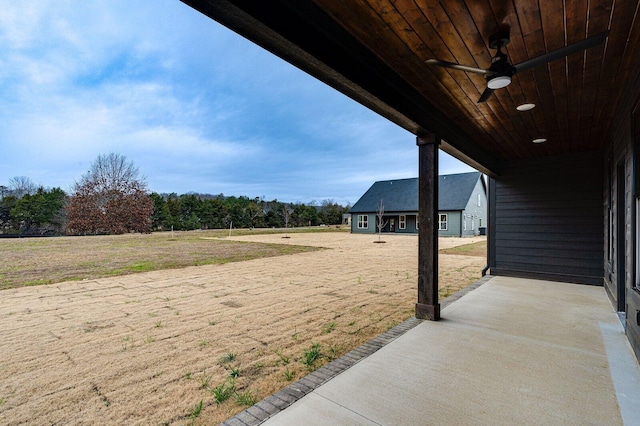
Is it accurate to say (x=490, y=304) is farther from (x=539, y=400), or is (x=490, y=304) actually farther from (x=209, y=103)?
(x=209, y=103)

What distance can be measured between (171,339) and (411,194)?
71.0 ft

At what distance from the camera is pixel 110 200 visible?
20047 mm

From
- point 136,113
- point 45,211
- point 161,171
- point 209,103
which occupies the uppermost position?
point 209,103

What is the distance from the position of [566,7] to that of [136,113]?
97.4 feet

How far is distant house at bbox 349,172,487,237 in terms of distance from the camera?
20.5 meters

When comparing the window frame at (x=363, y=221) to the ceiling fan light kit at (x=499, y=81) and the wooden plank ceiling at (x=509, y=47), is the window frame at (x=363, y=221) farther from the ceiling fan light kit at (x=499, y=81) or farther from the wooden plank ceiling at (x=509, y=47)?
the ceiling fan light kit at (x=499, y=81)

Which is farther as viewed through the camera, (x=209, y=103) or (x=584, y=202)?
(x=209, y=103)

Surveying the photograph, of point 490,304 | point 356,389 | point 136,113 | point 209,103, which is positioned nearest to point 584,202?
point 490,304

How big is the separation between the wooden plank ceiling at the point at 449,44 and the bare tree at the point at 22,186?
30.4 m

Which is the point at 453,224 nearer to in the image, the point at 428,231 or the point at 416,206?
the point at 416,206

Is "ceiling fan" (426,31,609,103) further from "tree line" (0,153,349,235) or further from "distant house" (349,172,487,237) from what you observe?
"tree line" (0,153,349,235)

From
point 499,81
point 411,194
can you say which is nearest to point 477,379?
point 499,81

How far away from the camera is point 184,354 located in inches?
107

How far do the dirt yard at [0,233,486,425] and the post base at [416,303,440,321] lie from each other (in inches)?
9.7
